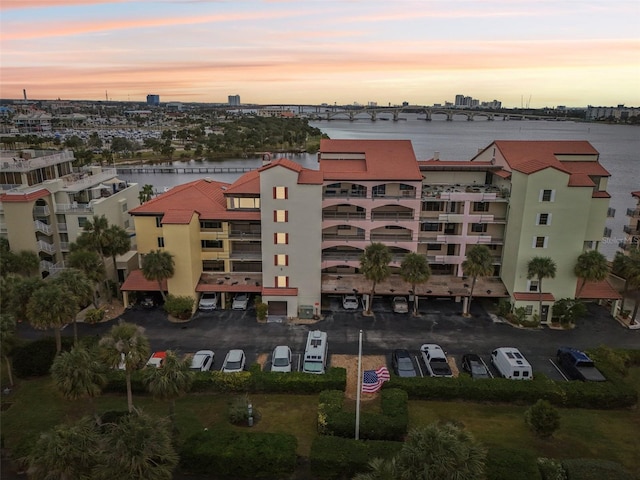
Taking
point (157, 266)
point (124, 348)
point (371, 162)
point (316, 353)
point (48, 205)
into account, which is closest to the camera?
point (124, 348)

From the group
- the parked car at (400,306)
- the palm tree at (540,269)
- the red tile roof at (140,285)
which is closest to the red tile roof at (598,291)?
the palm tree at (540,269)

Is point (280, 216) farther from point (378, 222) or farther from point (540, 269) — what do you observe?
point (540, 269)

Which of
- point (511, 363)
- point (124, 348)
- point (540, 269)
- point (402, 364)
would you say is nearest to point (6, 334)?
point (124, 348)

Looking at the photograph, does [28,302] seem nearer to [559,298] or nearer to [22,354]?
[22,354]

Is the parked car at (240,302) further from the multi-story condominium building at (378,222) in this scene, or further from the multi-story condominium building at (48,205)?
the multi-story condominium building at (48,205)

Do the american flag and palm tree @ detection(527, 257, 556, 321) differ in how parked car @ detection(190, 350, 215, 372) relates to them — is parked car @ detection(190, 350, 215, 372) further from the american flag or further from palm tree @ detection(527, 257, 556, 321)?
palm tree @ detection(527, 257, 556, 321)

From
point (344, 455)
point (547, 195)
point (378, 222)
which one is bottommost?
point (344, 455)

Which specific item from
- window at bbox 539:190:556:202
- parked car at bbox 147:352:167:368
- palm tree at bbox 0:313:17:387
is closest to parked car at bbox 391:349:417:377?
parked car at bbox 147:352:167:368
